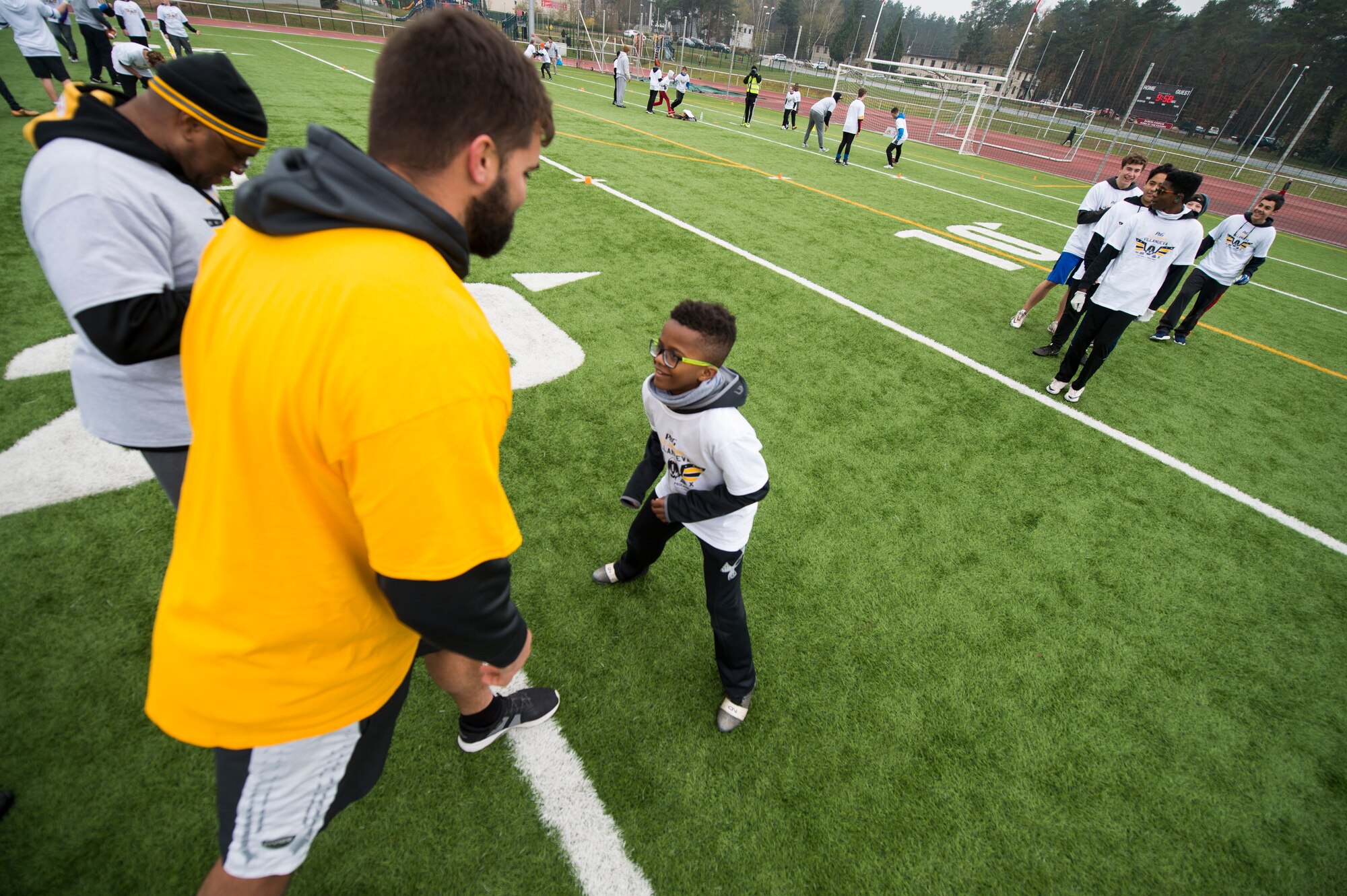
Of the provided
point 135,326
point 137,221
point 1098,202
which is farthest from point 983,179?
point 135,326

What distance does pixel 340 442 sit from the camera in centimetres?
93

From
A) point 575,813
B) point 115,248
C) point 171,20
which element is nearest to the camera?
point 115,248

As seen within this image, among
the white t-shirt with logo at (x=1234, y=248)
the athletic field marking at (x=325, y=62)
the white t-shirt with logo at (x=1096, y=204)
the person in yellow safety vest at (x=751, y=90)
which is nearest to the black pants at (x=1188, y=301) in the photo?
the white t-shirt with logo at (x=1234, y=248)

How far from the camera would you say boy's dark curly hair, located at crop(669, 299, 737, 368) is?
2188 mm

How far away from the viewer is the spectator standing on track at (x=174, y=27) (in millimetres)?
15242

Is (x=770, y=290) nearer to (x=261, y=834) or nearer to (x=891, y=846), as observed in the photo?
(x=891, y=846)

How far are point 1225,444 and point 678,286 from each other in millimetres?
5735

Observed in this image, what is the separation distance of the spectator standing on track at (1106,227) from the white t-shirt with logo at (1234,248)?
8.46ft

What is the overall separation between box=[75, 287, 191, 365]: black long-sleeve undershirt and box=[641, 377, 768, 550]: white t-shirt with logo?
1.59 metres

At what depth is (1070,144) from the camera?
94.2ft

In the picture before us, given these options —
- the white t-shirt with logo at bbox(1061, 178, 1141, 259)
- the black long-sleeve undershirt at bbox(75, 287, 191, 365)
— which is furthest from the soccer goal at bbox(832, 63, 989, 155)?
the black long-sleeve undershirt at bbox(75, 287, 191, 365)

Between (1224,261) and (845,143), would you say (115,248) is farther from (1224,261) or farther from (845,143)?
(845,143)

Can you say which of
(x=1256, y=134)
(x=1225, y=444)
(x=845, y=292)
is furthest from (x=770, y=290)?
(x=1256, y=134)

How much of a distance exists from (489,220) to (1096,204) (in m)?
7.75
